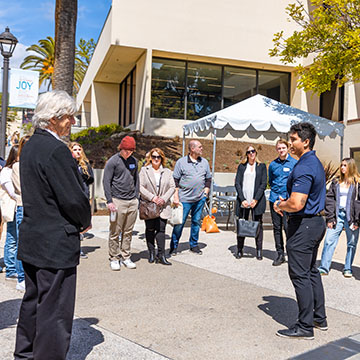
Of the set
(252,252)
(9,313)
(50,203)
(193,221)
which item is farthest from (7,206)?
(252,252)

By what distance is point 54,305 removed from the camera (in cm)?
272

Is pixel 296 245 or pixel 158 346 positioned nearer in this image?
pixel 158 346

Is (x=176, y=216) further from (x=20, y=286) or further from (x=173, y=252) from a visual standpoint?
(x=20, y=286)

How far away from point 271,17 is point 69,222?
809 inches

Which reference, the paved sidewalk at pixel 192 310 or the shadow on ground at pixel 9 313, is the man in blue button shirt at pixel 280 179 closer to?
the paved sidewalk at pixel 192 310

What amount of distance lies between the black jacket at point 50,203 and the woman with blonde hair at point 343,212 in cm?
461

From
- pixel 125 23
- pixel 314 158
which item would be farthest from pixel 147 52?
pixel 314 158

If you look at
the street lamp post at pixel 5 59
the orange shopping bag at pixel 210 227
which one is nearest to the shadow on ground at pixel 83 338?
the orange shopping bag at pixel 210 227

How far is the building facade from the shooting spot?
1894cm

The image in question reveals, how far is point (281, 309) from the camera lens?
15.4 ft

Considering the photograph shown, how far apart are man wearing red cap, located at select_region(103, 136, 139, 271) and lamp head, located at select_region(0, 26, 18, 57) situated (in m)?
6.41

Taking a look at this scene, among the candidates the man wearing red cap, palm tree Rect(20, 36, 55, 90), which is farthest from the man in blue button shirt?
palm tree Rect(20, 36, 55, 90)

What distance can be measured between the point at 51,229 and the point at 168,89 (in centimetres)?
1865

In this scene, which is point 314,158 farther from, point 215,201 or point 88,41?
point 88,41
